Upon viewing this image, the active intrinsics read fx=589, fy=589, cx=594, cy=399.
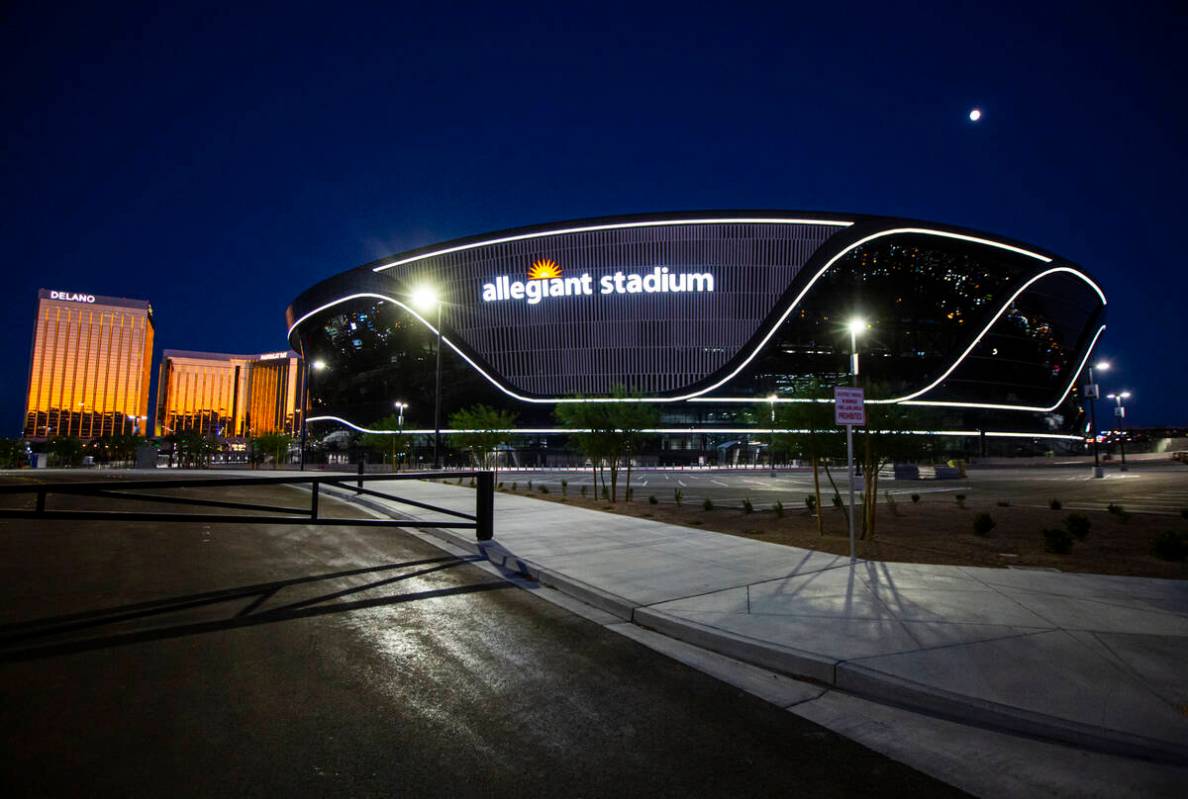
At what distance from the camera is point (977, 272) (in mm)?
76500

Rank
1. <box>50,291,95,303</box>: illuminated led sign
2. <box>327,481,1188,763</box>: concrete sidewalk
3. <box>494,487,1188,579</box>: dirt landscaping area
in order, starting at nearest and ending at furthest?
<box>327,481,1188,763</box>: concrete sidewalk → <box>494,487,1188,579</box>: dirt landscaping area → <box>50,291,95,303</box>: illuminated led sign

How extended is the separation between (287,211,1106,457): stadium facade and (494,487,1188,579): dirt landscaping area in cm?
5129

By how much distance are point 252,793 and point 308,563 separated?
6.76 m

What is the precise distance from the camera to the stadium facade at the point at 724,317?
71.1 meters

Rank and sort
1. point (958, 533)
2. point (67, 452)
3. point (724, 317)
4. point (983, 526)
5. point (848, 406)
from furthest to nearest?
point (724, 317)
point (67, 452)
point (958, 533)
point (983, 526)
point (848, 406)

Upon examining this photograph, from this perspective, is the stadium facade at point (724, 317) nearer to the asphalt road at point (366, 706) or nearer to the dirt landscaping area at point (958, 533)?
the dirt landscaping area at point (958, 533)

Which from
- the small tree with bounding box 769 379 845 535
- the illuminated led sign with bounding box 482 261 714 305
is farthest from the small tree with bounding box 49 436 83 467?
the small tree with bounding box 769 379 845 535

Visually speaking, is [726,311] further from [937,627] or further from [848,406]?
[937,627]

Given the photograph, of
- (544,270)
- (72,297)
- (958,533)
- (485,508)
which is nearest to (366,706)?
(485,508)

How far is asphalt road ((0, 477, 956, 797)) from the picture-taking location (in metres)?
3.13

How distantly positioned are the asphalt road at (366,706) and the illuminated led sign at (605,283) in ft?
217

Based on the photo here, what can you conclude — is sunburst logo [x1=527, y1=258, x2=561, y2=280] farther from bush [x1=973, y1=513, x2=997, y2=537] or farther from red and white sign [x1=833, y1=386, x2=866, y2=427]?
red and white sign [x1=833, y1=386, x2=866, y2=427]

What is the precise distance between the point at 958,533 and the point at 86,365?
224 m

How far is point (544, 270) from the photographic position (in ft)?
242
